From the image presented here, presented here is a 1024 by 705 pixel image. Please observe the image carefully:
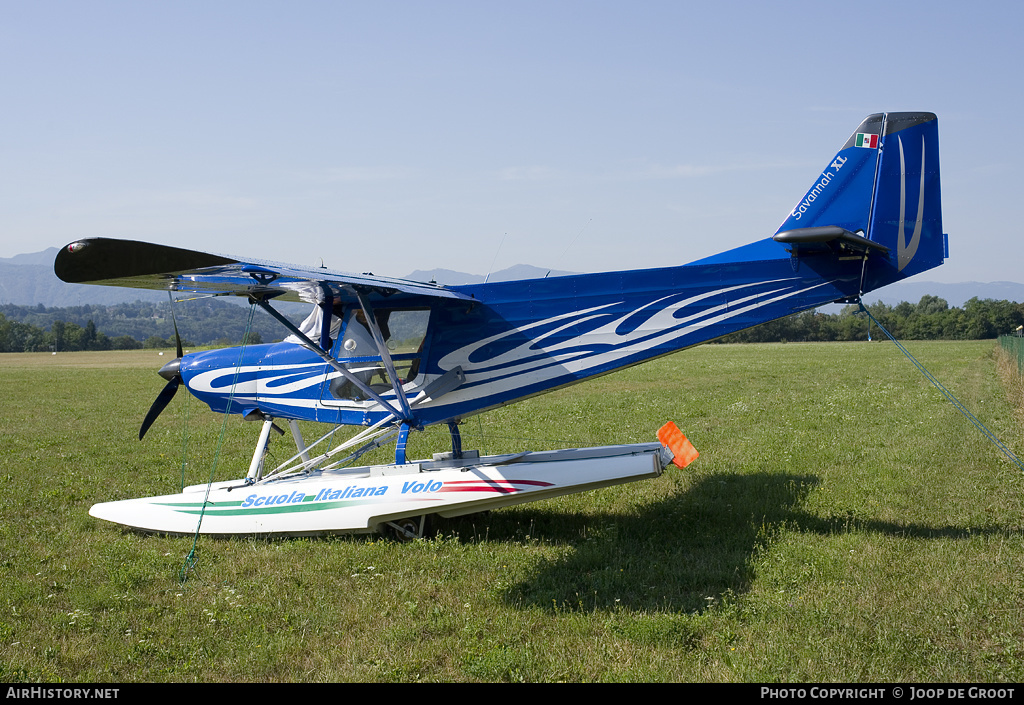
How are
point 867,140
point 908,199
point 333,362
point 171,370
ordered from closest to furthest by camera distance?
point 908,199 < point 867,140 < point 333,362 < point 171,370

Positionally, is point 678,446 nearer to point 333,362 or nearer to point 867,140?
point 867,140

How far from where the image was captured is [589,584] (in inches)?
236

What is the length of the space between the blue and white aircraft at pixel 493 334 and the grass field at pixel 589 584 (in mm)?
530

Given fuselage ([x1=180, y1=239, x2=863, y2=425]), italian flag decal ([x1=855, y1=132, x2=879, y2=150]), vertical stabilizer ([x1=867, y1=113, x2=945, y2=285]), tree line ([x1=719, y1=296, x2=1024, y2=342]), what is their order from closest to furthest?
vertical stabilizer ([x1=867, y1=113, x2=945, y2=285]) < italian flag decal ([x1=855, y1=132, x2=879, y2=150]) < fuselage ([x1=180, y1=239, x2=863, y2=425]) < tree line ([x1=719, y1=296, x2=1024, y2=342])

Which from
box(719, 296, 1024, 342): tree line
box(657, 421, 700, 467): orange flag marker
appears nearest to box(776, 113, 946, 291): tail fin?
box(657, 421, 700, 467): orange flag marker

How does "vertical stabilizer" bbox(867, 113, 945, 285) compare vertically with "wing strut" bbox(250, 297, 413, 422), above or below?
above

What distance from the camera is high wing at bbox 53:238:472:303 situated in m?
5.36

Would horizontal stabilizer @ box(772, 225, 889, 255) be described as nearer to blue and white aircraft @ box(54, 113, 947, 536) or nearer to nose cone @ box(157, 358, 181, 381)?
blue and white aircraft @ box(54, 113, 947, 536)

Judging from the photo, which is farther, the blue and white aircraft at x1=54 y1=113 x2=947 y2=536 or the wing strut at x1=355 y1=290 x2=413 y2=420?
the wing strut at x1=355 y1=290 x2=413 y2=420

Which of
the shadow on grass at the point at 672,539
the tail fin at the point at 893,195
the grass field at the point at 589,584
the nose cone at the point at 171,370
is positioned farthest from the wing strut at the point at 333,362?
the tail fin at the point at 893,195

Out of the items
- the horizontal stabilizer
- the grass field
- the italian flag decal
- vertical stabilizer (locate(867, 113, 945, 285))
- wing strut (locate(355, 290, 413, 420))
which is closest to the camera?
the grass field

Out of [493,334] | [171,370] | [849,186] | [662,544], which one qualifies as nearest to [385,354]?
[493,334]

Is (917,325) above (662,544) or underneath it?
underneath

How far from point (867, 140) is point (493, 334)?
164 inches
